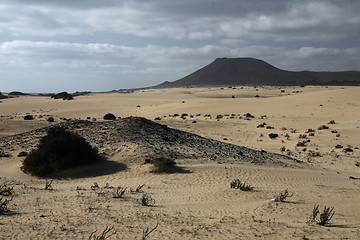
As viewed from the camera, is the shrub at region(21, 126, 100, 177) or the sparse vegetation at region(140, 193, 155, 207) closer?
the sparse vegetation at region(140, 193, 155, 207)

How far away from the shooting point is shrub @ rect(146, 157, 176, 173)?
48.3 ft

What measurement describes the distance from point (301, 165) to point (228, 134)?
515 inches

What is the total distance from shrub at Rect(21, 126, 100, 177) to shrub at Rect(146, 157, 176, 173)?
2.97m

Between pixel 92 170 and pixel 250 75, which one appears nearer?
pixel 92 170

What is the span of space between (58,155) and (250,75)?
162998 mm

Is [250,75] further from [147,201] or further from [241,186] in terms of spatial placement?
[147,201]

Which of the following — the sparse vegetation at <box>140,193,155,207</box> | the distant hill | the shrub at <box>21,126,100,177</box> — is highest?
the distant hill

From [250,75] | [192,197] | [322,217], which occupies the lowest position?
[192,197]

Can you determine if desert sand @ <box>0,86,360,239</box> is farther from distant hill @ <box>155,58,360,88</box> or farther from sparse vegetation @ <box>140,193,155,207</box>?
distant hill @ <box>155,58,360,88</box>

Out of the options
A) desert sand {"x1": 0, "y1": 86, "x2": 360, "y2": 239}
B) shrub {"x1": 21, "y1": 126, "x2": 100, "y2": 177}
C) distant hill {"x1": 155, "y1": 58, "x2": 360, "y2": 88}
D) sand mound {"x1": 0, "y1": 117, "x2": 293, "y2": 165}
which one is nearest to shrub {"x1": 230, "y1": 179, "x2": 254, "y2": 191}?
desert sand {"x1": 0, "y1": 86, "x2": 360, "y2": 239}

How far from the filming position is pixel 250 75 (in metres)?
172

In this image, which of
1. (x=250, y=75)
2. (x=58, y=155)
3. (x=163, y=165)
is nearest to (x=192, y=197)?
(x=163, y=165)

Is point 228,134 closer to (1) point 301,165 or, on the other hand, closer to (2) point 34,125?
(1) point 301,165

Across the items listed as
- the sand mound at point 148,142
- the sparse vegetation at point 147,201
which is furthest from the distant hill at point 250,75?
the sparse vegetation at point 147,201
